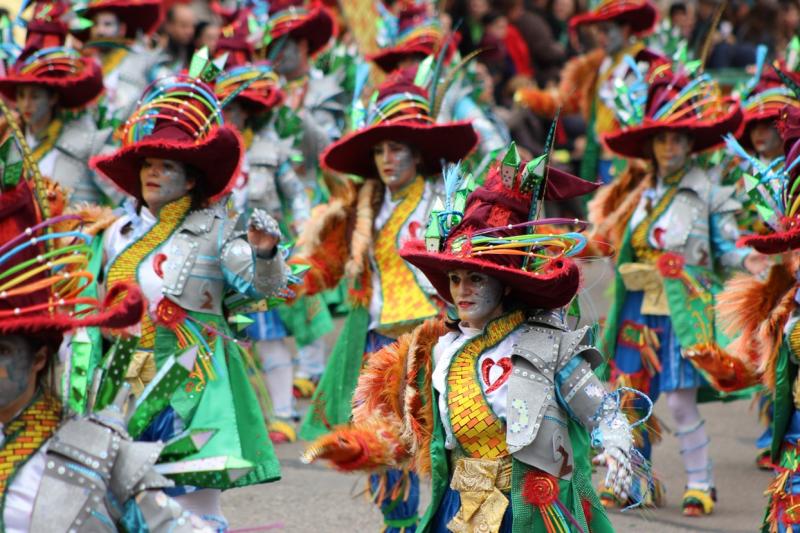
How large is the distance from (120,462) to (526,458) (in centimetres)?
136

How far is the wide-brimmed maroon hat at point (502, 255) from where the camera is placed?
16.1 feet

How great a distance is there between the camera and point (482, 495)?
4.97 m

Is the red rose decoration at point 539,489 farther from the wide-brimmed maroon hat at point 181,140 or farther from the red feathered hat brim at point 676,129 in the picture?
the red feathered hat brim at point 676,129

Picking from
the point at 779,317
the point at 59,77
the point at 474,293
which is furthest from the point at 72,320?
the point at 59,77

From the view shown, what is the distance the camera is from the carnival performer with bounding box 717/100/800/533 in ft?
19.2

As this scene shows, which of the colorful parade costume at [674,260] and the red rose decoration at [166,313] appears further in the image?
the colorful parade costume at [674,260]

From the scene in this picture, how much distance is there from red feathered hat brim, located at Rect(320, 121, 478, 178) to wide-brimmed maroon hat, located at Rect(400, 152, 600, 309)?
7.22ft

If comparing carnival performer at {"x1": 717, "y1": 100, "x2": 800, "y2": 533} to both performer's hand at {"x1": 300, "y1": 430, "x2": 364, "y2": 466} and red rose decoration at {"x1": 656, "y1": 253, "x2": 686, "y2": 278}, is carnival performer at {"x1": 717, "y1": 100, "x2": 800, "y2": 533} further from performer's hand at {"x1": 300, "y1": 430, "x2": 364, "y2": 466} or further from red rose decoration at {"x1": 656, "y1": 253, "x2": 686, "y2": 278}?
performer's hand at {"x1": 300, "y1": 430, "x2": 364, "y2": 466}

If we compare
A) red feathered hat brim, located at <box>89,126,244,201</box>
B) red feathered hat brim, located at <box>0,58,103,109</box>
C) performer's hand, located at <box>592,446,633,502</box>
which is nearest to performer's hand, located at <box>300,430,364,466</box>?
performer's hand, located at <box>592,446,633,502</box>

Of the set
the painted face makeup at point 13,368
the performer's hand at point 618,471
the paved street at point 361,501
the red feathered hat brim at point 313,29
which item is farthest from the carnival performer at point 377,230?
the red feathered hat brim at point 313,29

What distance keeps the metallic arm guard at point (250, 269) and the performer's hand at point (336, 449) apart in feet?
4.40

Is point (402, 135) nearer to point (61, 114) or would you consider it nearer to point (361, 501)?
point (361, 501)

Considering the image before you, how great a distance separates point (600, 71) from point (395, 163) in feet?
19.9

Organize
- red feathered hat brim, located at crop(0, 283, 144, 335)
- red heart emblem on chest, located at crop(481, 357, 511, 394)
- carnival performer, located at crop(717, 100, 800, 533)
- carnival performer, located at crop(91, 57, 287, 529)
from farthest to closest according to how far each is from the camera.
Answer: carnival performer, located at crop(91, 57, 287, 529) → carnival performer, located at crop(717, 100, 800, 533) → red heart emblem on chest, located at crop(481, 357, 511, 394) → red feathered hat brim, located at crop(0, 283, 144, 335)
